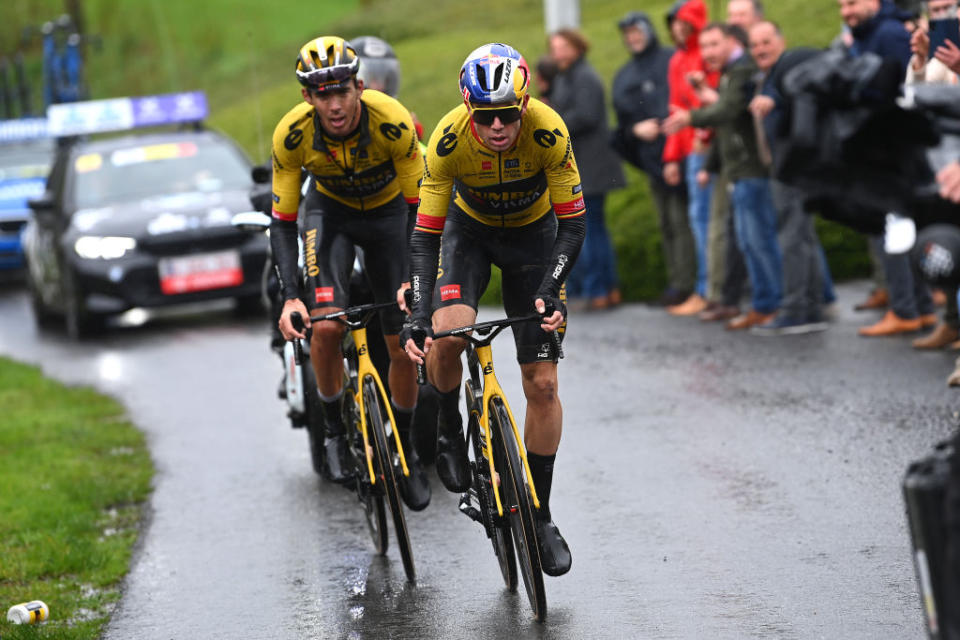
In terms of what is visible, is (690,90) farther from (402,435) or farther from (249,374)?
(402,435)

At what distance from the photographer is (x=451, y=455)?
653cm

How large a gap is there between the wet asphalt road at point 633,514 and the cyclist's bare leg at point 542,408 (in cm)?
58

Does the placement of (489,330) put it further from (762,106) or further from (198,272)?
(198,272)

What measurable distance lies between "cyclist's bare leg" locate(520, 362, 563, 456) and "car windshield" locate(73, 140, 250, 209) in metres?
9.92

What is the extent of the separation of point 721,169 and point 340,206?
534 centimetres

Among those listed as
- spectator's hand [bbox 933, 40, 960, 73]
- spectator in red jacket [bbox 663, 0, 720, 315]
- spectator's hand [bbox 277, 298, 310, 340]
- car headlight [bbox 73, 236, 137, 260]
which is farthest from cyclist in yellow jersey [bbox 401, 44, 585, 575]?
car headlight [bbox 73, 236, 137, 260]

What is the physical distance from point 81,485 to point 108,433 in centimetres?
171

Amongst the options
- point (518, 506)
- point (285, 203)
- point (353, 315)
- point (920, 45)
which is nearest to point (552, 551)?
point (518, 506)

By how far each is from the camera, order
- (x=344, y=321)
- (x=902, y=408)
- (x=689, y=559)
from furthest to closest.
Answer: (x=902, y=408) < (x=344, y=321) < (x=689, y=559)

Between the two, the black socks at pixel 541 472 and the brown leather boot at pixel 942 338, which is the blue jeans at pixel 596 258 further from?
the black socks at pixel 541 472

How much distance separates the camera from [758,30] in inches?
438

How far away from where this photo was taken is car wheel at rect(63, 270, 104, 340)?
15102mm

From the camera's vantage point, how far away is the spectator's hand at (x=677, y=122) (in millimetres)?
12172

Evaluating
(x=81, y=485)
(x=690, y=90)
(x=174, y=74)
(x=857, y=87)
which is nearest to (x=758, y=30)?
(x=690, y=90)
